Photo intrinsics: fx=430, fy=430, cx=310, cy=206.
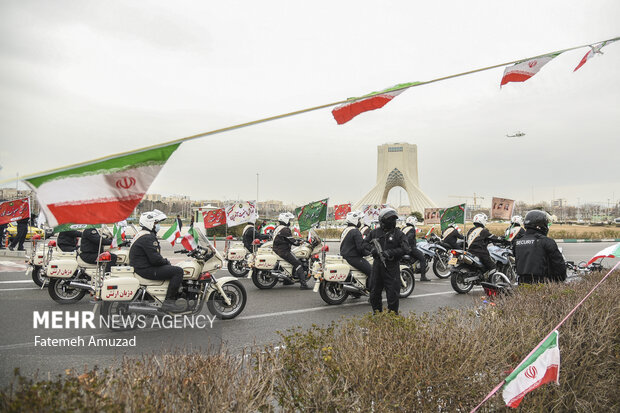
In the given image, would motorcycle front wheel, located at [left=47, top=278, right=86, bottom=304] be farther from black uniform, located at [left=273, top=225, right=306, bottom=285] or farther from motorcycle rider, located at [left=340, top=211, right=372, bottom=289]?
motorcycle rider, located at [left=340, top=211, right=372, bottom=289]

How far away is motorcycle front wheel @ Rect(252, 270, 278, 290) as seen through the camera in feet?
32.8

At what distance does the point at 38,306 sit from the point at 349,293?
554 cm

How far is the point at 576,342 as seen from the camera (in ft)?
10.9

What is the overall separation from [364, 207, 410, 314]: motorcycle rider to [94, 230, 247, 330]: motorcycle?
7.26ft

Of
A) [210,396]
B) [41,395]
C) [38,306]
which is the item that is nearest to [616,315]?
[210,396]

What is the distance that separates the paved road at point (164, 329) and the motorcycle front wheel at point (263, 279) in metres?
0.25

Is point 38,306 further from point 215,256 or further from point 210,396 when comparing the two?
point 210,396

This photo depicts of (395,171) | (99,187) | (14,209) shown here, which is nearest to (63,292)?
(14,209)

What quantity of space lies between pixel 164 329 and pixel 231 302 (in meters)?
1.09

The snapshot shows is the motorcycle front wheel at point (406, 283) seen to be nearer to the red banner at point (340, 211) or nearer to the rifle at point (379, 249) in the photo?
the rifle at point (379, 249)

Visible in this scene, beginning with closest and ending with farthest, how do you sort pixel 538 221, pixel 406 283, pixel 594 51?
1. pixel 594 51
2. pixel 538 221
3. pixel 406 283

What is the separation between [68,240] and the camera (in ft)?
30.8

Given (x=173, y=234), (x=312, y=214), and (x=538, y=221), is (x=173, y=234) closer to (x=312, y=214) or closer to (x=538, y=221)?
(x=312, y=214)

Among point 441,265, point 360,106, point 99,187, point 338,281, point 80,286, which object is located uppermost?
point 360,106
